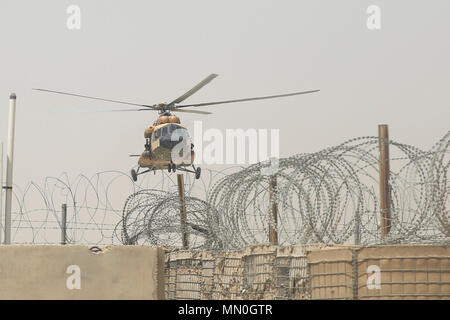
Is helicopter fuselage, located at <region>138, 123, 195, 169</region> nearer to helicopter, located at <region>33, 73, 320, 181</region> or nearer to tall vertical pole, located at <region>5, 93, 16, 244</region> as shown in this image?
helicopter, located at <region>33, 73, 320, 181</region>

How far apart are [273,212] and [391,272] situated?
3448 mm

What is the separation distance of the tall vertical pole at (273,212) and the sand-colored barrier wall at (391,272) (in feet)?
5.70

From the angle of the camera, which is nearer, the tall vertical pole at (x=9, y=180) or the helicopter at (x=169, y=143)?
the tall vertical pole at (x=9, y=180)

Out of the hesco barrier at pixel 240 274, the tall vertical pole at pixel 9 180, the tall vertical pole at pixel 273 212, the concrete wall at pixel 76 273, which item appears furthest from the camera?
the tall vertical pole at pixel 9 180

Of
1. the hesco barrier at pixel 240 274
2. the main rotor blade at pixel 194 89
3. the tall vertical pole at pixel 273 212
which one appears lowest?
the hesco barrier at pixel 240 274

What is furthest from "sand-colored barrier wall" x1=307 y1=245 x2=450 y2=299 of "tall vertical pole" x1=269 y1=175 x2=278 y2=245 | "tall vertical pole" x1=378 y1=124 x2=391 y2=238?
"tall vertical pole" x1=378 y1=124 x2=391 y2=238

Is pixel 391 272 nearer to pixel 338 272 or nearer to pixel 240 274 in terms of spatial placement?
pixel 338 272

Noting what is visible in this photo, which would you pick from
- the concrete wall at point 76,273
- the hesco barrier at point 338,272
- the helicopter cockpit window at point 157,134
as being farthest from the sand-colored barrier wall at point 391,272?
the helicopter cockpit window at point 157,134

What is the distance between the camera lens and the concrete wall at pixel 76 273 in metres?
13.7

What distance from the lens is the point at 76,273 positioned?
A: 13.7 metres

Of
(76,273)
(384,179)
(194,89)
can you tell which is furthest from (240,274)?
(194,89)

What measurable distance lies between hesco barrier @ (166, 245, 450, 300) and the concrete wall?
96.6 inches

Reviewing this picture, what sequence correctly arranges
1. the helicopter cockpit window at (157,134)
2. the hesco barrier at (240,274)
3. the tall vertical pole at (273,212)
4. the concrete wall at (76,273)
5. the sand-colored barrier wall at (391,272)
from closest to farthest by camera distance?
the sand-colored barrier wall at (391,272), the concrete wall at (76,273), the tall vertical pole at (273,212), the hesco barrier at (240,274), the helicopter cockpit window at (157,134)

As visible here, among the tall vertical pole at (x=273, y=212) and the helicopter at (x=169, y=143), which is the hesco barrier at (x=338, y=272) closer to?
the tall vertical pole at (x=273, y=212)
